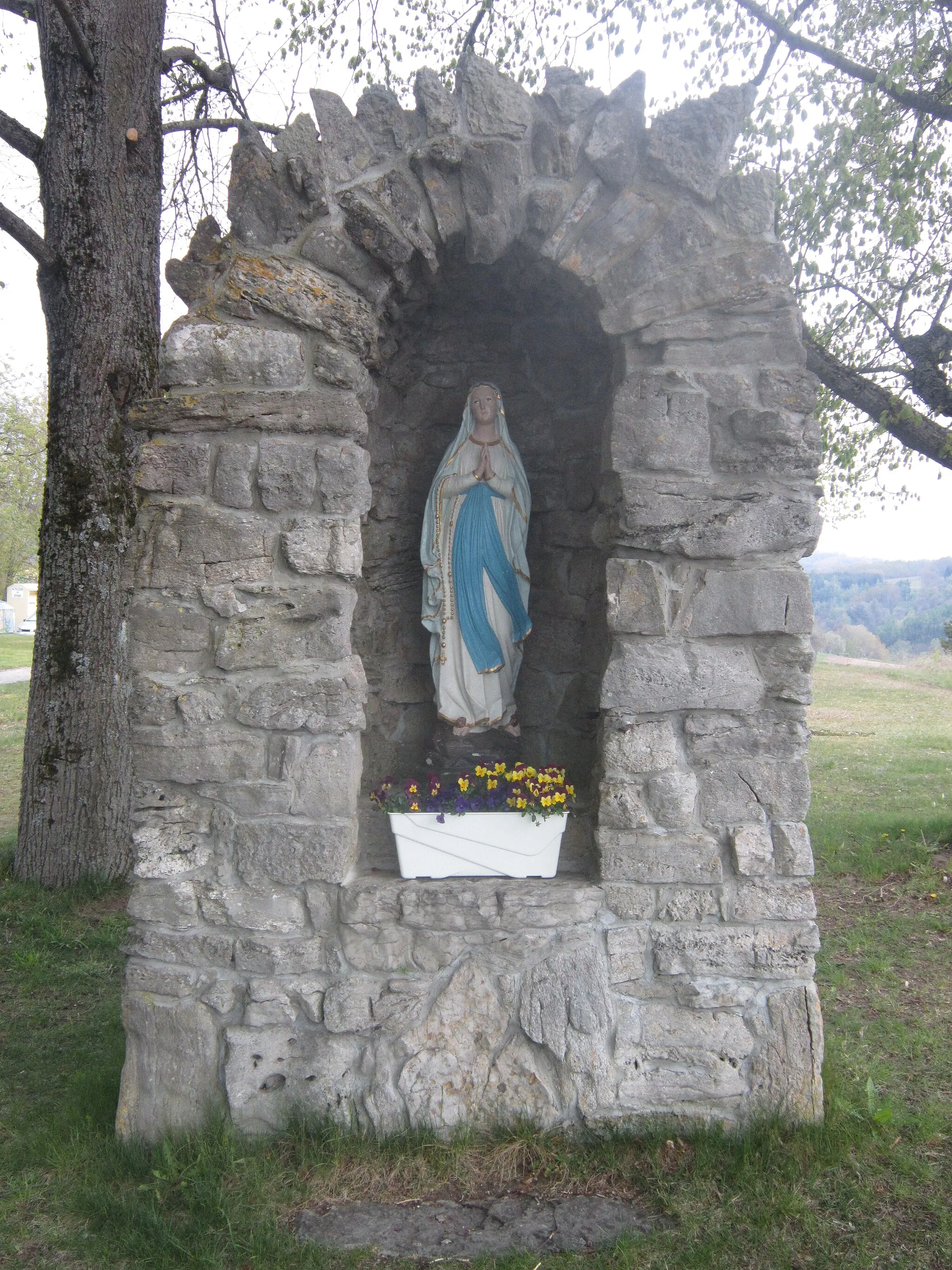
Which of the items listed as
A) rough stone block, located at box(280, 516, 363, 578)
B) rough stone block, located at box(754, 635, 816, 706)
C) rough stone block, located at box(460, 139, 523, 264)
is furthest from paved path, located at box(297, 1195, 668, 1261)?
rough stone block, located at box(460, 139, 523, 264)

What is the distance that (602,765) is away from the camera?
294 centimetres

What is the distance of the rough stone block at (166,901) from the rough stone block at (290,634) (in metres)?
0.72

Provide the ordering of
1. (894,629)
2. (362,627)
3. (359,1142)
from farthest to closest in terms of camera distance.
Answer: (894,629)
(362,627)
(359,1142)

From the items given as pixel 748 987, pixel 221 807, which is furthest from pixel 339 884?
pixel 748 987

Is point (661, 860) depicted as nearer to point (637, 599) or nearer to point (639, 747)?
point (639, 747)

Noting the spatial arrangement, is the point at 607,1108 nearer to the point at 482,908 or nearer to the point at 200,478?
the point at 482,908

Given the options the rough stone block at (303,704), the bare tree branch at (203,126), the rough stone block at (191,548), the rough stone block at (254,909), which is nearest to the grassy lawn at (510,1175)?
the rough stone block at (254,909)

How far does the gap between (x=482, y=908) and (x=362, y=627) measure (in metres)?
1.43

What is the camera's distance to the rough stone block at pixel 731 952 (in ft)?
9.35

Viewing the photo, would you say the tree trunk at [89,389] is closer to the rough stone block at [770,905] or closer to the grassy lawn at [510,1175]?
the grassy lawn at [510,1175]

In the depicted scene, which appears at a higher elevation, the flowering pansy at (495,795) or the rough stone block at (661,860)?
the flowering pansy at (495,795)

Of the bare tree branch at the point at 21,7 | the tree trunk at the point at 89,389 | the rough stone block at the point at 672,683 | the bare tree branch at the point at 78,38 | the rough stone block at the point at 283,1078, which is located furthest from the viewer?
the bare tree branch at the point at 21,7

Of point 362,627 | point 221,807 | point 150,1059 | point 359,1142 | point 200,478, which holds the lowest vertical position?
point 359,1142

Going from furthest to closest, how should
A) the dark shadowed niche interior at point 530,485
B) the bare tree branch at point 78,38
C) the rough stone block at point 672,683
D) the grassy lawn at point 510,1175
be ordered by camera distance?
the bare tree branch at point 78,38 → the dark shadowed niche interior at point 530,485 → the rough stone block at point 672,683 → the grassy lawn at point 510,1175
